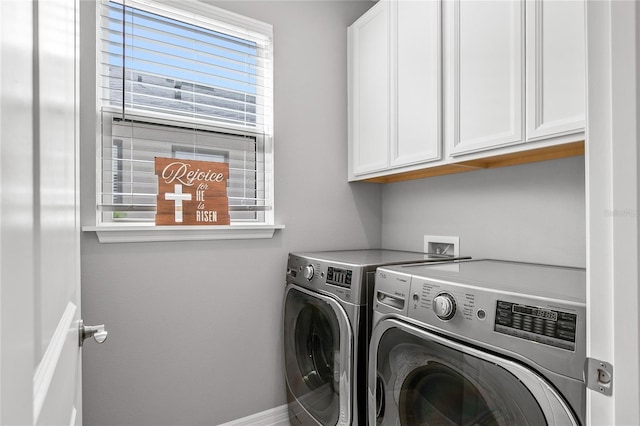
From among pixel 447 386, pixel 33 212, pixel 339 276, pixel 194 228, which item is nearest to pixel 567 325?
pixel 447 386

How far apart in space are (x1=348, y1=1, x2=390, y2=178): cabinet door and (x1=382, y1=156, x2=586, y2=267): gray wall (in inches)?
13.9

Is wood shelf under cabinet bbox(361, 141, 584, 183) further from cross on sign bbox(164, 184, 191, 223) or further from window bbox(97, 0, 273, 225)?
cross on sign bbox(164, 184, 191, 223)

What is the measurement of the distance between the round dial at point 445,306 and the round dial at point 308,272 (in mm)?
738

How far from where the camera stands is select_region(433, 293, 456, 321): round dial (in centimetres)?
102

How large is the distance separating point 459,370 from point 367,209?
4.73 ft

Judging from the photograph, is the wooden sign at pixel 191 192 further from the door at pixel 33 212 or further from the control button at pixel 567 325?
the control button at pixel 567 325

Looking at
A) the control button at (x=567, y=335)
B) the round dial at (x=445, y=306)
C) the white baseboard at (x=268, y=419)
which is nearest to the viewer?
the control button at (x=567, y=335)

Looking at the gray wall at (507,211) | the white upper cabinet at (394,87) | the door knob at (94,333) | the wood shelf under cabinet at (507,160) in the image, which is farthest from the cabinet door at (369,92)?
the door knob at (94,333)

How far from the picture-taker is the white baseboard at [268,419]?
1.86 meters

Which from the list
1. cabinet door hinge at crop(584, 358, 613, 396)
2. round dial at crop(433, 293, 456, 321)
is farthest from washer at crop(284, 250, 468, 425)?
cabinet door hinge at crop(584, 358, 613, 396)
